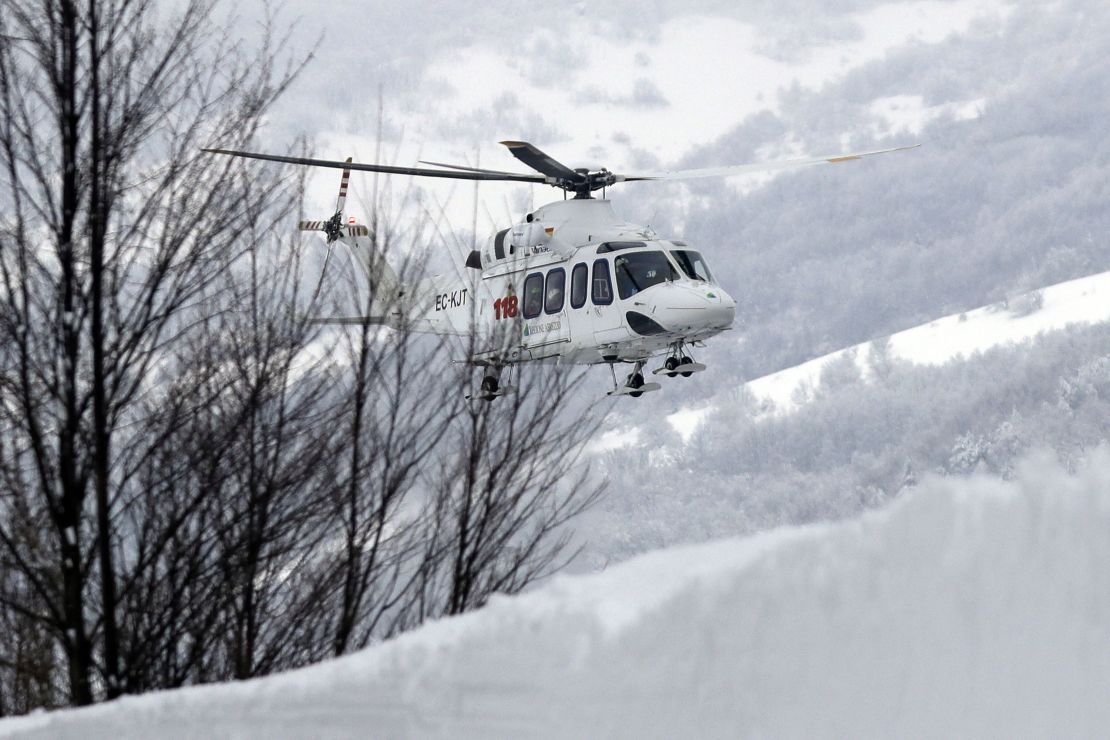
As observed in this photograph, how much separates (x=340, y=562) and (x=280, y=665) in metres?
0.80

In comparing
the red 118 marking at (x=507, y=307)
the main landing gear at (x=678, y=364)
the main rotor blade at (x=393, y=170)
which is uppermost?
the main rotor blade at (x=393, y=170)

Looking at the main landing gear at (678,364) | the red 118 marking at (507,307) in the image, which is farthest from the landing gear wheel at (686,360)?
the red 118 marking at (507,307)

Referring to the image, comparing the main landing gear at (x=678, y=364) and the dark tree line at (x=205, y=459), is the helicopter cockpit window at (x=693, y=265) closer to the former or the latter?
the main landing gear at (x=678, y=364)

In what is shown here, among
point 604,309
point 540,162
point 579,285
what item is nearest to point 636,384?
point 604,309

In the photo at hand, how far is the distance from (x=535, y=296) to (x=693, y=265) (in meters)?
2.36

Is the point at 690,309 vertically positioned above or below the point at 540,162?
below

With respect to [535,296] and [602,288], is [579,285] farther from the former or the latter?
[535,296]

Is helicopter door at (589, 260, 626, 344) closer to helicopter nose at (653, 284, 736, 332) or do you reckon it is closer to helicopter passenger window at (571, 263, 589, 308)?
helicopter passenger window at (571, 263, 589, 308)

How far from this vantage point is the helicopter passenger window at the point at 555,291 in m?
19.9

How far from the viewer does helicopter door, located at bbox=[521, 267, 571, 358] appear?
1973 cm

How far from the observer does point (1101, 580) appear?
3336 millimetres

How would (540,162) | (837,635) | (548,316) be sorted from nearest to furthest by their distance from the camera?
(837,635), (540,162), (548,316)

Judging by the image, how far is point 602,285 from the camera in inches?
766

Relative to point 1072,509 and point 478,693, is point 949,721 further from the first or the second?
point 478,693
